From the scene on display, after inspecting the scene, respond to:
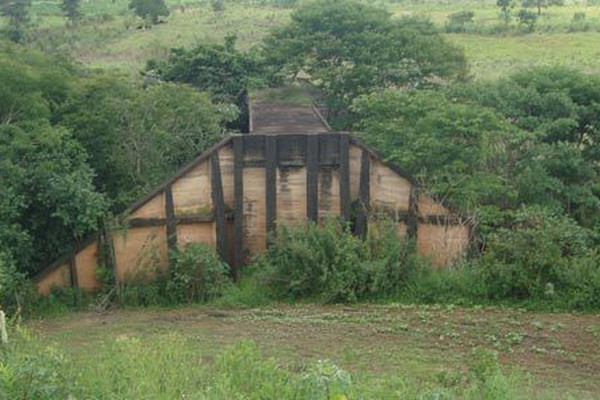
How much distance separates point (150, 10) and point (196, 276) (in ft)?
103

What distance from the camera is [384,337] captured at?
42.2 ft

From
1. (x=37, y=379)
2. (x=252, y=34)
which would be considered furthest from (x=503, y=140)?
(x=252, y=34)

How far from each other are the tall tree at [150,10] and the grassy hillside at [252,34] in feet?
1.80

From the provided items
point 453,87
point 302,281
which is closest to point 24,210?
point 302,281

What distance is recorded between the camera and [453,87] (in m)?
19.3

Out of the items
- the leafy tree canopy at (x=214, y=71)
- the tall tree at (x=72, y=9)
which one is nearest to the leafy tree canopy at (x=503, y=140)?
the leafy tree canopy at (x=214, y=71)

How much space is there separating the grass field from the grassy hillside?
1650 centimetres

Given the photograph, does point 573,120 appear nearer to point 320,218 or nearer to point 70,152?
point 320,218

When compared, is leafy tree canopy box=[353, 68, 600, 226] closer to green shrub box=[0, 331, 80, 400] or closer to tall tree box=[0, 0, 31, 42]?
green shrub box=[0, 331, 80, 400]

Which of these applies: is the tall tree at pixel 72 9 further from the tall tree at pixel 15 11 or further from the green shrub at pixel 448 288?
the green shrub at pixel 448 288

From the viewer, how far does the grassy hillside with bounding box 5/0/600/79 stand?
Result: 3455 cm

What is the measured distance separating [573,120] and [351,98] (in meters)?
7.01

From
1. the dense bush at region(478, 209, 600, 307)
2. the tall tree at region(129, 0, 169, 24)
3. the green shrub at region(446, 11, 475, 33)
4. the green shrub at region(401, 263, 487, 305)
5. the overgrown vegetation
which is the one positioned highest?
the tall tree at region(129, 0, 169, 24)

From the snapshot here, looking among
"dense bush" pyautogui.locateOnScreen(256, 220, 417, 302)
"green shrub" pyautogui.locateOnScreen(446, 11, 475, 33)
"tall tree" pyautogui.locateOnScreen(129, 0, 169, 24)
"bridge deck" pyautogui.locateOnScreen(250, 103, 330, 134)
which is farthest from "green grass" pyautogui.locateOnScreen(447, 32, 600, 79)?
"dense bush" pyautogui.locateOnScreen(256, 220, 417, 302)
